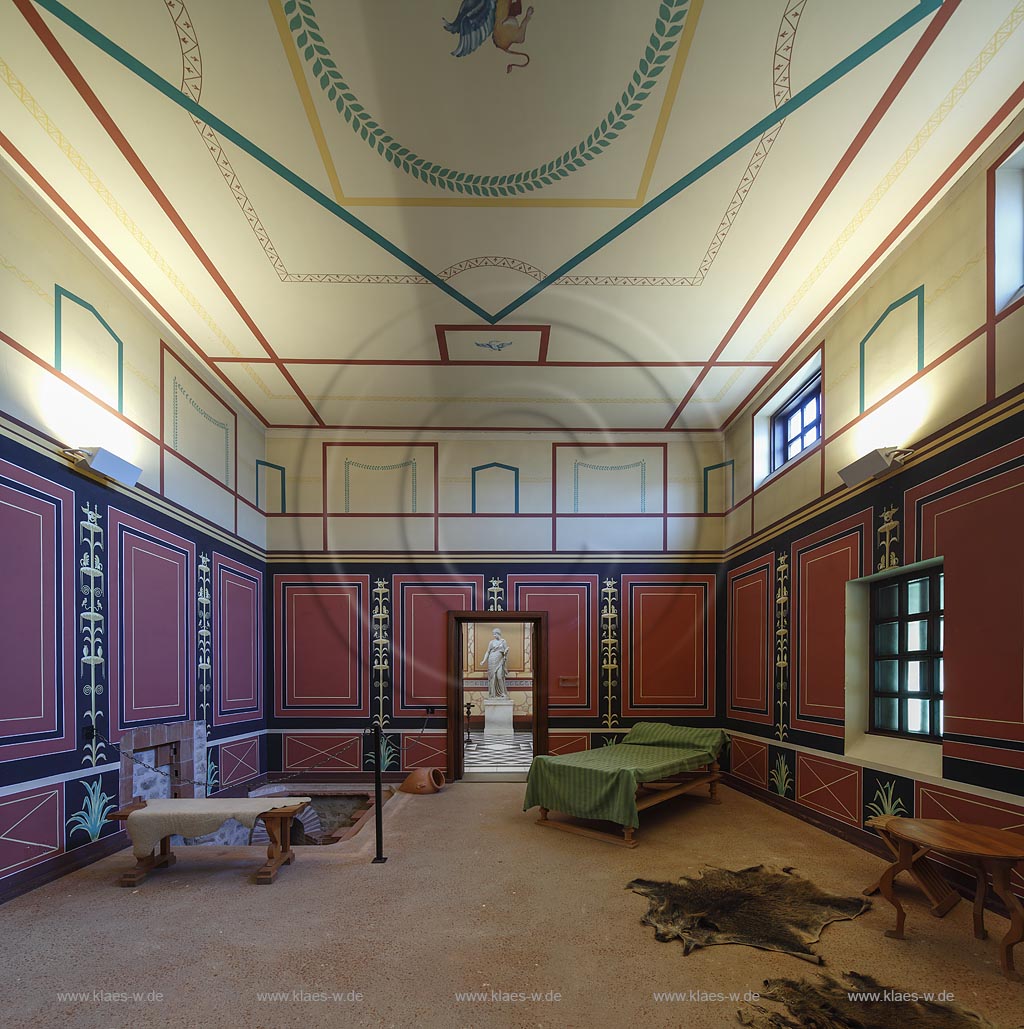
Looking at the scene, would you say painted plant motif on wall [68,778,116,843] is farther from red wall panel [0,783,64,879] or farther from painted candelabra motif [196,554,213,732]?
painted candelabra motif [196,554,213,732]

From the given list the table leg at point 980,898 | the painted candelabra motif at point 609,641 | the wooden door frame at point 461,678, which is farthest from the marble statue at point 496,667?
the table leg at point 980,898

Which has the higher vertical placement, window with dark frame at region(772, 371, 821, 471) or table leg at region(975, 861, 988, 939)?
window with dark frame at region(772, 371, 821, 471)

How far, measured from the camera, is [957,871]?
13.2 ft

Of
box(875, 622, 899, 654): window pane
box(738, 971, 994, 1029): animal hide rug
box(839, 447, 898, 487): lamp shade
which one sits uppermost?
box(839, 447, 898, 487): lamp shade

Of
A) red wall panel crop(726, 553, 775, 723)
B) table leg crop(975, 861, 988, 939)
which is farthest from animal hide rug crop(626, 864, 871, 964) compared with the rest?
red wall panel crop(726, 553, 775, 723)

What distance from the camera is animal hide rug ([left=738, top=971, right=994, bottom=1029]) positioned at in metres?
2.75

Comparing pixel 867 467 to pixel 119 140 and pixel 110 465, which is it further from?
pixel 110 465

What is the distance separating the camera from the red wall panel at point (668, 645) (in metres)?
8.48

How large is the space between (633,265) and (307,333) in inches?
114

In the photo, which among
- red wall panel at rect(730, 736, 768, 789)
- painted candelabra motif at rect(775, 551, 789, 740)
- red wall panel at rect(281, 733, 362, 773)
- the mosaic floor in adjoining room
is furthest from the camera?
the mosaic floor in adjoining room

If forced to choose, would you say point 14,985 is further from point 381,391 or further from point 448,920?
point 381,391

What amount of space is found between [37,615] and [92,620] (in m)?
0.57

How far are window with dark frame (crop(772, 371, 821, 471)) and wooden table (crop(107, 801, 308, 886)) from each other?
5374mm

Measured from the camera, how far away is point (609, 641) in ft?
28.1
